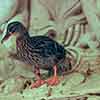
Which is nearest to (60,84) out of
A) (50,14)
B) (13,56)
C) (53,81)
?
(53,81)

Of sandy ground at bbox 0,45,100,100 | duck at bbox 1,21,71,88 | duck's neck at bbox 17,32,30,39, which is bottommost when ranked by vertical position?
sandy ground at bbox 0,45,100,100

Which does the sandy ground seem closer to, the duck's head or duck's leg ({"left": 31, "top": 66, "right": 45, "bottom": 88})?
duck's leg ({"left": 31, "top": 66, "right": 45, "bottom": 88})

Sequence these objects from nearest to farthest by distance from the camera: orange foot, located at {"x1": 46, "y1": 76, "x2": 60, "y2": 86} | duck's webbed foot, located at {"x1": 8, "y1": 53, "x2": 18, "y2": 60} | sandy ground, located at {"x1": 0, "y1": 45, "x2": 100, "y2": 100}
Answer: sandy ground, located at {"x1": 0, "y1": 45, "x2": 100, "y2": 100} < orange foot, located at {"x1": 46, "y1": 76, "x2": 60, "y2": 86} < duck's webbed foot, located at {"x1": 8, "y1": 53, "x2": 18, "y2": 60}

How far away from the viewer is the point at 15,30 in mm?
4785

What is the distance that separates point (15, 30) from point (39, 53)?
0.23 metres

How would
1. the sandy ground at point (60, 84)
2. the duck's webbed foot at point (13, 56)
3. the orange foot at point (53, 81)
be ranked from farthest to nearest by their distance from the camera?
the duck's webbed foot at point (13, 56)
the orange foot at point (53, 81)
the sandy ground at point (60, 84)

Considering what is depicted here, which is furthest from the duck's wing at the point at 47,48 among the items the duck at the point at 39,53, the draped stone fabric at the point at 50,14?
the draped stone fabric at the point at 50,14

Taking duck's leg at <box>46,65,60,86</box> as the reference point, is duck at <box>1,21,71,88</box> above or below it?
above

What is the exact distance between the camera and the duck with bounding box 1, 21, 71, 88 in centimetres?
472

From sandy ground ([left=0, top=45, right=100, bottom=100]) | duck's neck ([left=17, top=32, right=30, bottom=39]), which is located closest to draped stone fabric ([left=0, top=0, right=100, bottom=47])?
duck's neck ([left=17, top=32, right=30, bottom=39])

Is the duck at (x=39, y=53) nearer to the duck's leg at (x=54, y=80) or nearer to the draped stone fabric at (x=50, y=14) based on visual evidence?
the duck's leg at (x=54, y=80)

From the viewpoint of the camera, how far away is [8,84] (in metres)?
4.75

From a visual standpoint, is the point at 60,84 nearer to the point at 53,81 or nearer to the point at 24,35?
the point at 53,81

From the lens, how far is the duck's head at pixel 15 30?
188 inches
